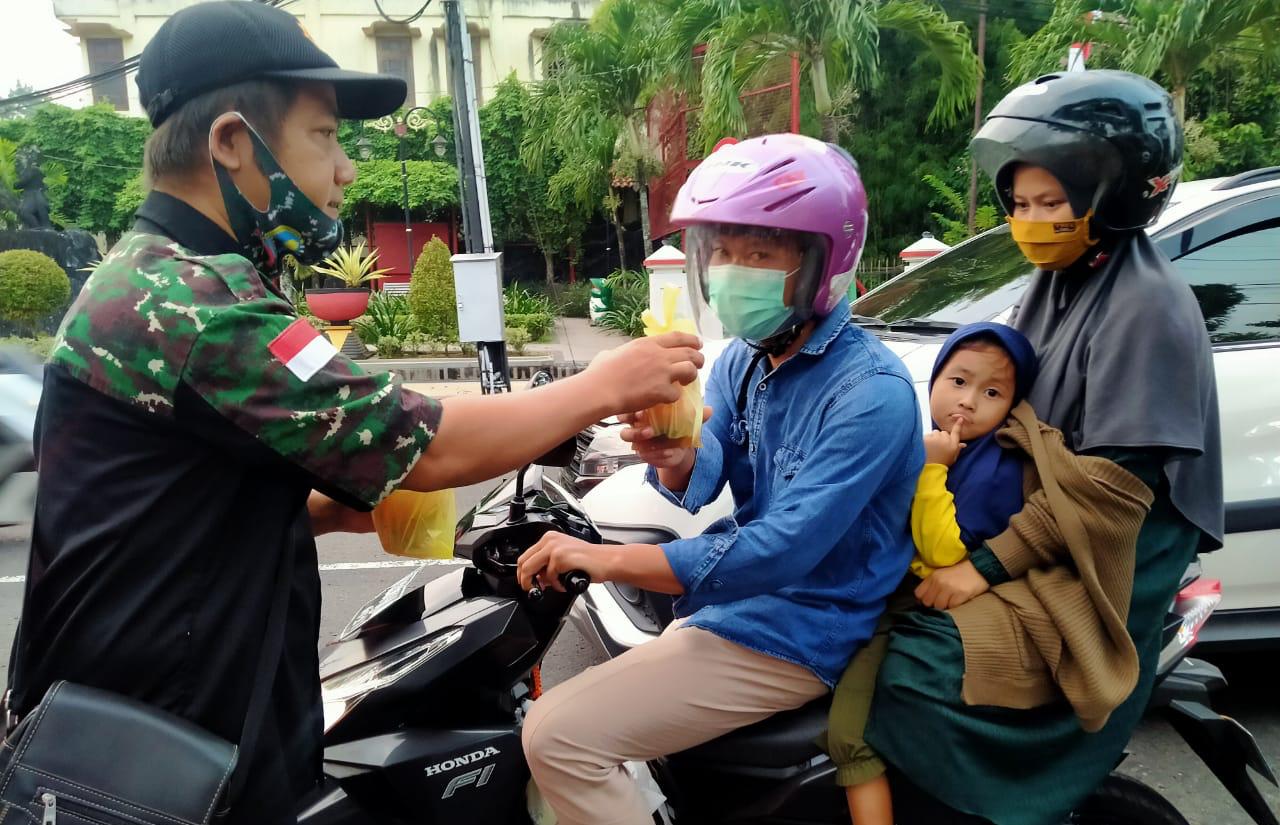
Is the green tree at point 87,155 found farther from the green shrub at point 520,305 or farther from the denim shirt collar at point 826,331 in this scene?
the denim shirt collar at point 826,331

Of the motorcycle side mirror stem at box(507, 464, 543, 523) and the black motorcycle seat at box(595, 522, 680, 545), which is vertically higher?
the motorcycle side mirror stem at box(507, 464, 543, 523)

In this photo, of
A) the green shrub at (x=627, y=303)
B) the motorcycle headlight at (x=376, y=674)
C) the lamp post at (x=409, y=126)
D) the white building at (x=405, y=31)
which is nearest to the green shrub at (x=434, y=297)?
the green shrub at (x=627, y=303)

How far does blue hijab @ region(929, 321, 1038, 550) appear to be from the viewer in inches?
66.9

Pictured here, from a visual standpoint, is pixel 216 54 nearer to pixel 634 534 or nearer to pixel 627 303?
pixel 634 534

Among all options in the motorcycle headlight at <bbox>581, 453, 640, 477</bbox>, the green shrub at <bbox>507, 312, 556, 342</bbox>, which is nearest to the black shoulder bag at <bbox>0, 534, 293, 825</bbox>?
the motorcycle headlight at <bbox>581, 453, 640, 477</bbox>

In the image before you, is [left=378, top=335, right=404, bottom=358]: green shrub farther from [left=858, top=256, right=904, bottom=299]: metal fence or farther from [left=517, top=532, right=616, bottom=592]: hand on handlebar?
[left=517, top=532, right=616, bottom=592]: hand on handlebar

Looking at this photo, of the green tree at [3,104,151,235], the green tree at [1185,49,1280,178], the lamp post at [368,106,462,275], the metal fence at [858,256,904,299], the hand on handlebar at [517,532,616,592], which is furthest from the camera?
the green tree at [3,104,151,235]

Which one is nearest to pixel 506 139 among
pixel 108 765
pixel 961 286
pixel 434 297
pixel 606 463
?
pixel 434 297

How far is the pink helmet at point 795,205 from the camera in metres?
1.60

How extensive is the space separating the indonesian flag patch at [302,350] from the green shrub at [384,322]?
13293 millimetres

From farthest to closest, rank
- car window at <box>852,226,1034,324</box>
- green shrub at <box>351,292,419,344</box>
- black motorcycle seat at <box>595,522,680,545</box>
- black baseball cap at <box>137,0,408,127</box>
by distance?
green shrub at <box>351,292,419,344</box>
car window at <box>852,226,1034,324</box>
black motorcycle seat at <box>595,522,680,545</box>
black baseball cap at <box>137,0,408,127</box>

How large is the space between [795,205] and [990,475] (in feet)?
2.06

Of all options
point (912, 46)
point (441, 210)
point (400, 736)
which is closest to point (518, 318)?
point (912, 46)

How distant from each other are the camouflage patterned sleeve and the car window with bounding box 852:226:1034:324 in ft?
9.03
